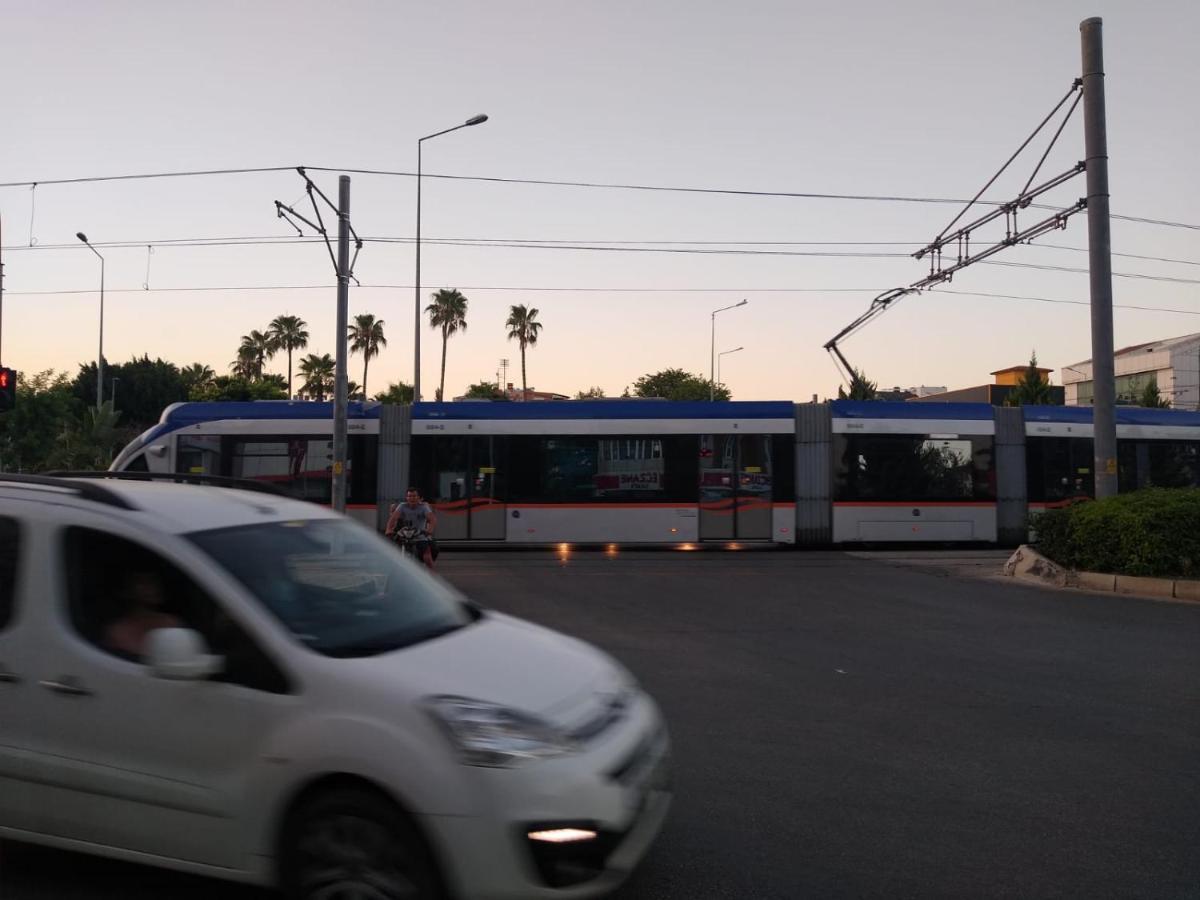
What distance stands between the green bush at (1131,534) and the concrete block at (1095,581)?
0.18m

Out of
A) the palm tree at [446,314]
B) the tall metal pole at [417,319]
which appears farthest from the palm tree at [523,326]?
the tall metal pole at [417,319]

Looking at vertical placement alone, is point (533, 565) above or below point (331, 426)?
below

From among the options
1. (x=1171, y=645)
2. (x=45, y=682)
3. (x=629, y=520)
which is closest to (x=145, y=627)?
(x=45, y=682)

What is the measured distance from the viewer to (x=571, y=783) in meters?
3.38

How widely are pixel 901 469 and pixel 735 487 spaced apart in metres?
3.70

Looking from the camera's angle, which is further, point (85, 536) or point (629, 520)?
point (629, 520)

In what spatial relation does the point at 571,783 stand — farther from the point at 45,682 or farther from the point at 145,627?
the point at 45,682

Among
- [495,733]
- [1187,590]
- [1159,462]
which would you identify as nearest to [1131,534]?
[1187,590]

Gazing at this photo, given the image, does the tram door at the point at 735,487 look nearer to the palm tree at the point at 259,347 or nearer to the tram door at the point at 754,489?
the tram door at the point at 754,489

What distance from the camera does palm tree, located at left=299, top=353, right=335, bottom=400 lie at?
72.3m

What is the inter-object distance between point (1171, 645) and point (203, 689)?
32.3ft

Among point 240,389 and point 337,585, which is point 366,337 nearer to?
point 240,389

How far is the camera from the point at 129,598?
3.96 m

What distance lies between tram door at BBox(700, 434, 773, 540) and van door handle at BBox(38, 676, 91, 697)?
1732 cm
